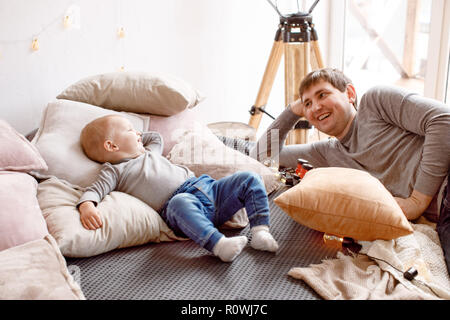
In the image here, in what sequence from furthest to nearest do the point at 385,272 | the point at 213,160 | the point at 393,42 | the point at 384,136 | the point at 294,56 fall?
the point at 393,42 < the point at 294,56 < the point at 213,160 < the point at 384,136 < the point at 385,272

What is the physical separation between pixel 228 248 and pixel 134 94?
878mm

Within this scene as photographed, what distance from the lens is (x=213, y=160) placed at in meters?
1.87

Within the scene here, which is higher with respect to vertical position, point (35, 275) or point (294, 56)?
point (294, 56)

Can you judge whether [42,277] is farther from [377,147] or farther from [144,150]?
[377,147]

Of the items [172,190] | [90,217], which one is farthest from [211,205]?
[90,217]

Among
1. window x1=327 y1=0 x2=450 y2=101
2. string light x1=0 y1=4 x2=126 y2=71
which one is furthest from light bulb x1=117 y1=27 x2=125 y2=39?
window x1=327 y1=0 x2=450 y2=101

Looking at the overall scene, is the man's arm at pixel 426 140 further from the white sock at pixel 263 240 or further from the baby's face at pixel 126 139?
the baby's face at pixel 126 139

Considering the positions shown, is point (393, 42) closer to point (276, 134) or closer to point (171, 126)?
point (276, 134)

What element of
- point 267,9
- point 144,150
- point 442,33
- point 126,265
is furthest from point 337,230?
point 267,9

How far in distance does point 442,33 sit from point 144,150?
1850 mm

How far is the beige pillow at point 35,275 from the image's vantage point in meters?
1.12

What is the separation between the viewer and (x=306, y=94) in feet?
6.09

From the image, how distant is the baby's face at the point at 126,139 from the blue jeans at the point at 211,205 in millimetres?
229

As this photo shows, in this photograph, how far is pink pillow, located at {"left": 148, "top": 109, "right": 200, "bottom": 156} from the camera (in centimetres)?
200
